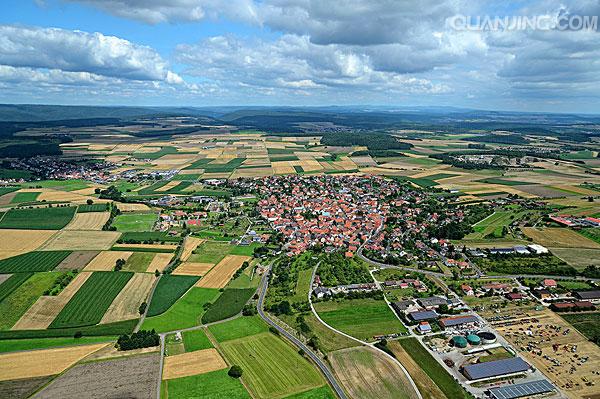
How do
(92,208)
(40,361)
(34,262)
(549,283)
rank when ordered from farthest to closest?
(92,208)
(34,262)
(549,283)
(40,361)

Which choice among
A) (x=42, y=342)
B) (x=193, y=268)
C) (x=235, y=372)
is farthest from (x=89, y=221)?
(x=235, y=372)

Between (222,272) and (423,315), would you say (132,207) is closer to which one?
(222,272)

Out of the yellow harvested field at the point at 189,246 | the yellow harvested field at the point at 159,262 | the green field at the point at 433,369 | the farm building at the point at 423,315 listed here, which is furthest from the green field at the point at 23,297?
the farm building at the point at 423,315

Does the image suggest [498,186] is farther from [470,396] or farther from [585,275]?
[470,396]

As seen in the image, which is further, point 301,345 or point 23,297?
point 23,297

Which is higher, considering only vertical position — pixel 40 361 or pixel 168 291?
pixel 168 291

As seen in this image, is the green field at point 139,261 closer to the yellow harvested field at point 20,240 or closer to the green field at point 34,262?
the green field at point 34,262
